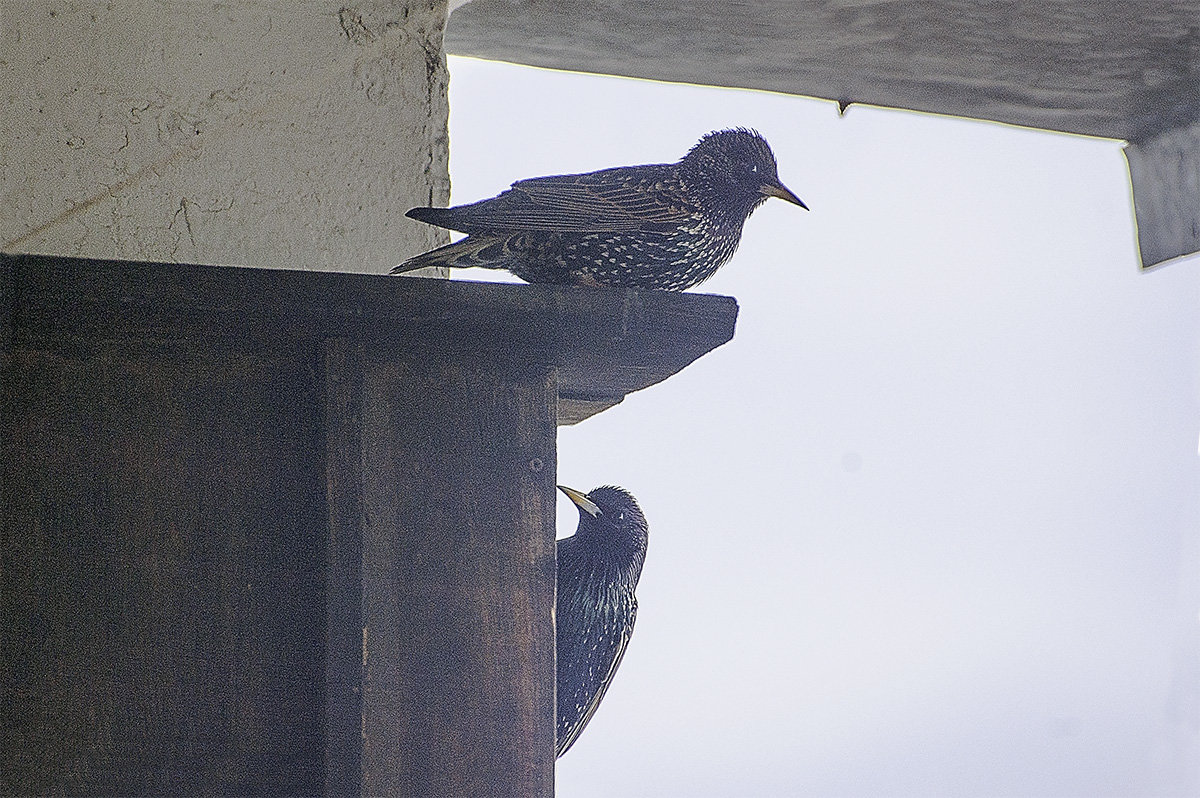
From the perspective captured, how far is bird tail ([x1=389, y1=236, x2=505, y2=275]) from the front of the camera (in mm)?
1133

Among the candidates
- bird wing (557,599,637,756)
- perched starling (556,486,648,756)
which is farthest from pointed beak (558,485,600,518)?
bird wing (557,599,637,756)

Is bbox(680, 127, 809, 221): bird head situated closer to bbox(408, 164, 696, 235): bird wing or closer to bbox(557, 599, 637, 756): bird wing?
bbox(408, 164, 696, 235): bird wing

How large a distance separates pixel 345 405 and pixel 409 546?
11cm

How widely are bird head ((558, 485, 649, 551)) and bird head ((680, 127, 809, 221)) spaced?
0.38 m

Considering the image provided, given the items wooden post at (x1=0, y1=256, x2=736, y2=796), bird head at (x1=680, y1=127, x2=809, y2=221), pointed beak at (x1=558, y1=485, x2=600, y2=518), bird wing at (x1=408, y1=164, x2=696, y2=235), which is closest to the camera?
wooden post at (x1=0, y1=256, x2=736, y2=796)

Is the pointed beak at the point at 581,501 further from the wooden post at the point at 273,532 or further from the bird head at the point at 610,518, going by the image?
the wooden post at the point at 273,532

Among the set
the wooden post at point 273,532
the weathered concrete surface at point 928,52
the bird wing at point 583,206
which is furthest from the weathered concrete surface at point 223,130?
the wooden post at point 273,532

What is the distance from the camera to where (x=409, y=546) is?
33.9 inches

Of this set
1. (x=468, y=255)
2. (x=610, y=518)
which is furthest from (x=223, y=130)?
(x=610, y=518)

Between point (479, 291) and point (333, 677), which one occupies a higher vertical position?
point (479, 291)

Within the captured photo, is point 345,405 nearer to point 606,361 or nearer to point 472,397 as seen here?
point 472,397

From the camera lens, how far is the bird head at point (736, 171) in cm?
119

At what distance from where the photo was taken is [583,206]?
1.11 metres

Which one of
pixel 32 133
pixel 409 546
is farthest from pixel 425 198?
pixel 409 546
